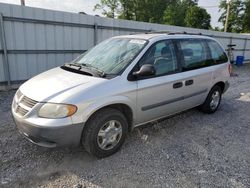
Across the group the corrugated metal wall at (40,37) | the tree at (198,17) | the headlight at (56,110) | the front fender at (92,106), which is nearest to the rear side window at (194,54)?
the front fender at (92,106)

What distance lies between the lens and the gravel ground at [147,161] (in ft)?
8.47

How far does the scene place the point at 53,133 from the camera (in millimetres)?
2475

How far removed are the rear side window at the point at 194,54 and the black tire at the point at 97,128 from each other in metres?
1.66

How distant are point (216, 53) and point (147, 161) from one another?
313 centimetres

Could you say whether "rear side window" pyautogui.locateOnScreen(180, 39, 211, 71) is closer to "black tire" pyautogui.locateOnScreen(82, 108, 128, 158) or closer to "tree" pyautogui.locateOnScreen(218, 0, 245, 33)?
"black tire" pyautogui.locateOnScreen(82, 108, 128, 158)

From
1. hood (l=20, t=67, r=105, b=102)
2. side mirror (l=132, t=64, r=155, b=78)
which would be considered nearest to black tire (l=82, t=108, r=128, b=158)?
hood (l=20, t=67, r=105, b=102)

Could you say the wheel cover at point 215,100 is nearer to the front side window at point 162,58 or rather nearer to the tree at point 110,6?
the front side window at point 162,58

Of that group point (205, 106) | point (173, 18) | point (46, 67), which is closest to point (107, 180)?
point (205, 106)

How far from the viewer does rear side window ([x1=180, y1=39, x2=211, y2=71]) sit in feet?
12.8

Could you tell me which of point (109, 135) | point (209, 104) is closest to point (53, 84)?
point (109, 135)

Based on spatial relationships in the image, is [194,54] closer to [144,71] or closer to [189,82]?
[189,82]

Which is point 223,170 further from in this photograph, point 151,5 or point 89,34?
point 151,5

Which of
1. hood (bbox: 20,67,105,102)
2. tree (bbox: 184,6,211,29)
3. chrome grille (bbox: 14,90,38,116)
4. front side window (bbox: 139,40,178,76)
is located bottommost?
chrome grille (bbox: 14,90,38,116)

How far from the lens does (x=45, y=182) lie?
99.0 inches
